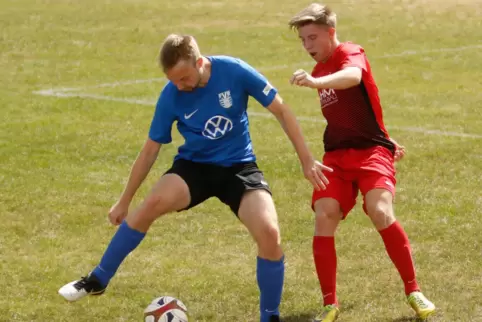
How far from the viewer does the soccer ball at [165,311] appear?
6.31 metres

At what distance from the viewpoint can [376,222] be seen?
6.64m

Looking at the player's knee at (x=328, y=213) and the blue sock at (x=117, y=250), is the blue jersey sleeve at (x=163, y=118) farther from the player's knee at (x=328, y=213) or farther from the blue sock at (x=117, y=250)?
the player's knee at (x=328, y=213)

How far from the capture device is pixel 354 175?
22.3 ft

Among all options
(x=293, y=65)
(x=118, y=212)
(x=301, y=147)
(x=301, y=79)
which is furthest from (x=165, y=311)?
(x=293, y=65)

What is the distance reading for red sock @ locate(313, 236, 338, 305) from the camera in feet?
21.9

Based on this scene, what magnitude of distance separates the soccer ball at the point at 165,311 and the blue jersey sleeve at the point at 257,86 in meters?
1.39

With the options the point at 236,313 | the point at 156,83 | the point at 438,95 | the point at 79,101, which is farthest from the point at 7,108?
the point at 236,313

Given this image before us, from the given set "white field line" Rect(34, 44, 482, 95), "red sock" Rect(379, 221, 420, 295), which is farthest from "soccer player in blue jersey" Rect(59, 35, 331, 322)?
"white field line" Rect(34, 44, 482, 95)

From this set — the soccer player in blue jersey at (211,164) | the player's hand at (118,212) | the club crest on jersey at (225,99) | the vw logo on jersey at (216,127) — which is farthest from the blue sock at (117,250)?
the club crest on jersey at (225,99)

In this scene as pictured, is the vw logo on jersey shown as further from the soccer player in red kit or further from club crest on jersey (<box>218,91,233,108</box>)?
the soccer player in red kit

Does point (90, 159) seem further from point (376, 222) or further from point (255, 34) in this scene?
point (255, 34)

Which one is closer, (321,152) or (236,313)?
(236,313)

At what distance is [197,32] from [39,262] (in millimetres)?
15753

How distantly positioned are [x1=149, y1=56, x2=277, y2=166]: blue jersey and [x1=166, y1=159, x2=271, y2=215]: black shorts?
60mm
